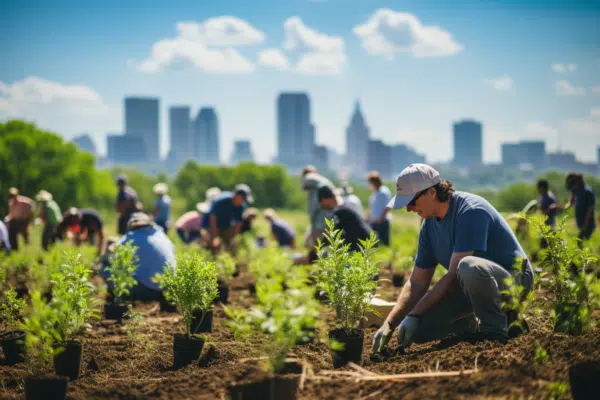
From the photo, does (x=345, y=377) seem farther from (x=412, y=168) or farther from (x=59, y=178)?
(x=59, y=178)

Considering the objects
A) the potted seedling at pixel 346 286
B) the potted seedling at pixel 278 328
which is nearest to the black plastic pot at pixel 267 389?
the potted seedling at pixel 278 328

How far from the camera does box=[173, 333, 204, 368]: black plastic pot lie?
422cm

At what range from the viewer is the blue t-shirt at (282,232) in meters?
12.3

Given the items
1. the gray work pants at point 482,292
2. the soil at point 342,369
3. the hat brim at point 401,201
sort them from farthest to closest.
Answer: the hat brim at point 401,201 → the gray work pants at point 482,292 → the soil at point 342,369

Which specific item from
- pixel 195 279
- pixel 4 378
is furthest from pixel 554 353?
pixel 4 378

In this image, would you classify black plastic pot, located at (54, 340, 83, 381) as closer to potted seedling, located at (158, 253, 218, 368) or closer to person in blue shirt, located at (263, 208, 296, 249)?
potted seedling, located at (158, 253, 218, 368)

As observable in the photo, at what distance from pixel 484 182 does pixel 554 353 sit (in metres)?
193

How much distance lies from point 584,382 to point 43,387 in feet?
9.25

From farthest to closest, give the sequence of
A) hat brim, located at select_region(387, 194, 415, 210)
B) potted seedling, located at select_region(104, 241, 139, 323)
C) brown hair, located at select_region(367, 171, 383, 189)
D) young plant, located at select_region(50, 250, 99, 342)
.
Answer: brown hair, located at select_region(367, 171, 383, 189), potted seedling, located at select_region(104, 241, 139, 323), hat brim, located at select_region(387, 194, 415, 210), young plant, located at select_region(50, 250, 99, 342)

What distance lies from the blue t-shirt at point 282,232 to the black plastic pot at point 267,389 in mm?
9421

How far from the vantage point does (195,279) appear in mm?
4238

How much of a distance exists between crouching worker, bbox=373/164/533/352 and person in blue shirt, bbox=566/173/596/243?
6456 millimetres

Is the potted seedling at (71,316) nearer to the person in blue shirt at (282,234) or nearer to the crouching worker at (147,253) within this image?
the crouching worker at (147,253)

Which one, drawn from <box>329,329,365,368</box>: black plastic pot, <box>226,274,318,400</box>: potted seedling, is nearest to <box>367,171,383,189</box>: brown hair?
<box>329,329,365,368</box>: black plastic pot
